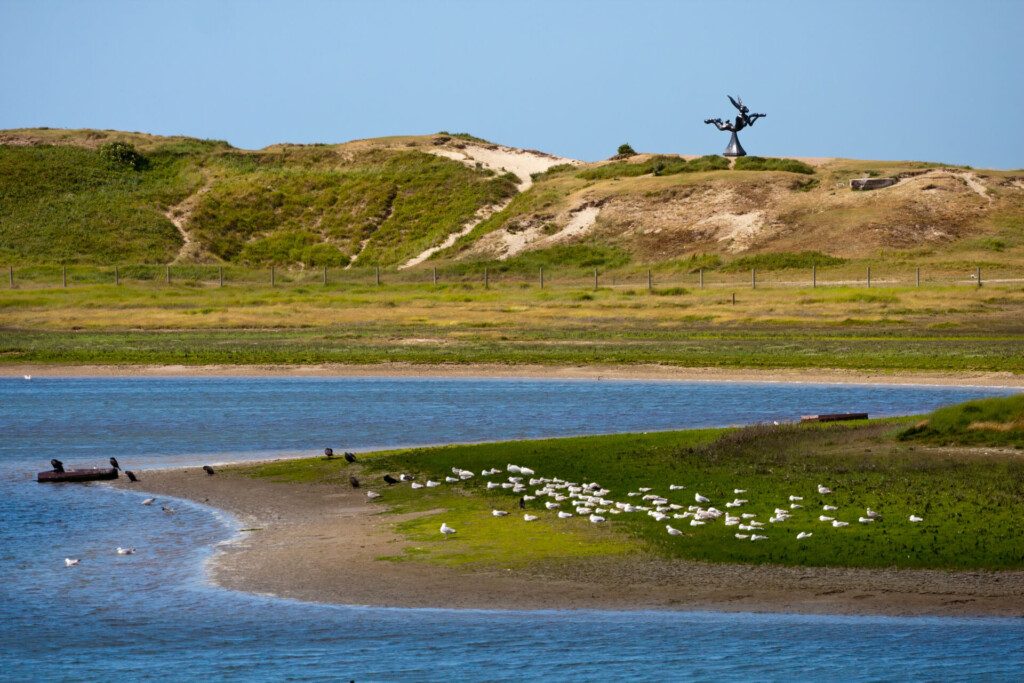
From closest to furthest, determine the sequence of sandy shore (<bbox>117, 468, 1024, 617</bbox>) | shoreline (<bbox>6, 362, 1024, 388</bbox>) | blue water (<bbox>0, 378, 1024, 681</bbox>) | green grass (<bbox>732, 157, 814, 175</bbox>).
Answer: blue water (<bbox>0, 378, 1024, 681</bbox>) → sandy shore (<bbox>117, 468, 1024, 617</bbox>) → shoreline (<bbox>6, 362, 1024, 388</bbox>) → green grass (<bbox>732, 157, 814, 175</bbox>)

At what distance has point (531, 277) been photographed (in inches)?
3504

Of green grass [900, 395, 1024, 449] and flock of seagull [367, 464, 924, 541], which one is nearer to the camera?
flock of seagull [367, 464, 924, 541]

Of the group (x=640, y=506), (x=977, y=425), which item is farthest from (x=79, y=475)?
(x=977, y=425)

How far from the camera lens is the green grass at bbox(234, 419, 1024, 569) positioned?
16.5m

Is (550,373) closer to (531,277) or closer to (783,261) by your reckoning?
(783,261)

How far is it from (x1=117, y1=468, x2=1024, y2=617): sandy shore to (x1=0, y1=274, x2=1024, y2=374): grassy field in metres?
26.1

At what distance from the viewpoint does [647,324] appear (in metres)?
57.9

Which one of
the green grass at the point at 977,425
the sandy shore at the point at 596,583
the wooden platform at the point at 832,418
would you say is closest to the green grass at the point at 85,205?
the wooden platform at the point at 832,418

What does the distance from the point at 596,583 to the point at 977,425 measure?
9729 mm

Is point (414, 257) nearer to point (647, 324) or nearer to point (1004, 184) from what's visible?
point (1004, 184)

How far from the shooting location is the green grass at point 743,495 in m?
16.5

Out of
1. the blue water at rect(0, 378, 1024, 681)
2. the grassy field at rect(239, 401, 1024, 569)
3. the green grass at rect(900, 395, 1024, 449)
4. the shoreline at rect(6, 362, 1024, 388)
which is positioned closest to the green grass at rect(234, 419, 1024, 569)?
the grassy field at rect(239, 401, 1024, 569)

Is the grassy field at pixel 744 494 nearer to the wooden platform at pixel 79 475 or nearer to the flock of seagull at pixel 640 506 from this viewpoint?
the flock of seagull at pixel 640 506

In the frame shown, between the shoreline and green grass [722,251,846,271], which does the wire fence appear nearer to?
green grass [722,251,846,271]
